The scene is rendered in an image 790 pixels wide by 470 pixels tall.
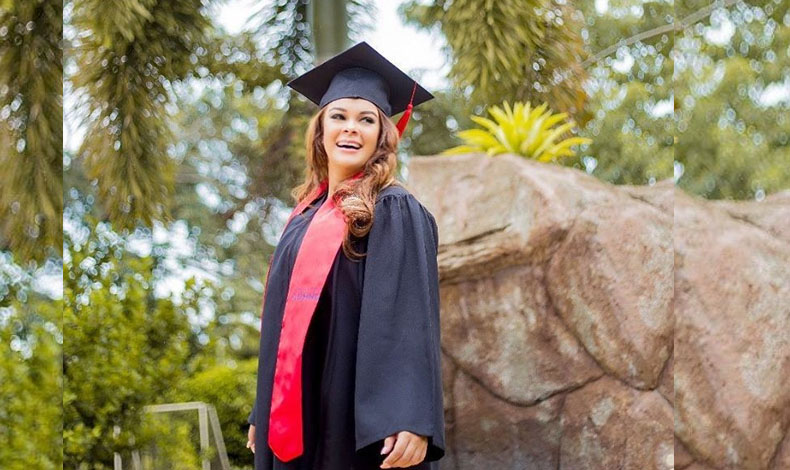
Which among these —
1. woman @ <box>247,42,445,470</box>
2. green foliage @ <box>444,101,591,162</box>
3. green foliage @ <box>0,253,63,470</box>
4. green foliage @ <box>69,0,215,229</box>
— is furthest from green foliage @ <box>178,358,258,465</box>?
woman @ <box>247,42,445,470</box>

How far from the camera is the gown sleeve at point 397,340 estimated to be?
2215 mm

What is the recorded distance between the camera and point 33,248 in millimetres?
4102

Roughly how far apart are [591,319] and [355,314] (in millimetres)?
1310

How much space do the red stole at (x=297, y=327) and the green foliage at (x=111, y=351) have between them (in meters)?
1.81

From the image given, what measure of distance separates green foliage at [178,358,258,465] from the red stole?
1.82 meters

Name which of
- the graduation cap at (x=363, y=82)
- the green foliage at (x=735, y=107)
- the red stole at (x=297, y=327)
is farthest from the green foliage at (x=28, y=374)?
the green foliage at (x=735, y=107)

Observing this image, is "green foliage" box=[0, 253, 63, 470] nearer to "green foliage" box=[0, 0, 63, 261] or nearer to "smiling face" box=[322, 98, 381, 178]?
"green foliage" box=[0, 0, 63, 261]

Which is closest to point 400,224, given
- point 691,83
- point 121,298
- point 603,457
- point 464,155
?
point 464,155

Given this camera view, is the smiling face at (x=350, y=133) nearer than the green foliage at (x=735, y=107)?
Yes

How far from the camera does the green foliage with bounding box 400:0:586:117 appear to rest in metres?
3.96

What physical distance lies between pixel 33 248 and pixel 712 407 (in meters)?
2.85

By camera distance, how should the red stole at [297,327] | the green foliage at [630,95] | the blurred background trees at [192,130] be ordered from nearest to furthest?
the red stole at [297,327] → the blurred background trees at [192,130] → the green foliage at [630,95]

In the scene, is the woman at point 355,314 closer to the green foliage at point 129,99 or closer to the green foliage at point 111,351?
the green foliage at point 111,351

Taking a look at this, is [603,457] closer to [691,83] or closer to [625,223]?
[625,223]
